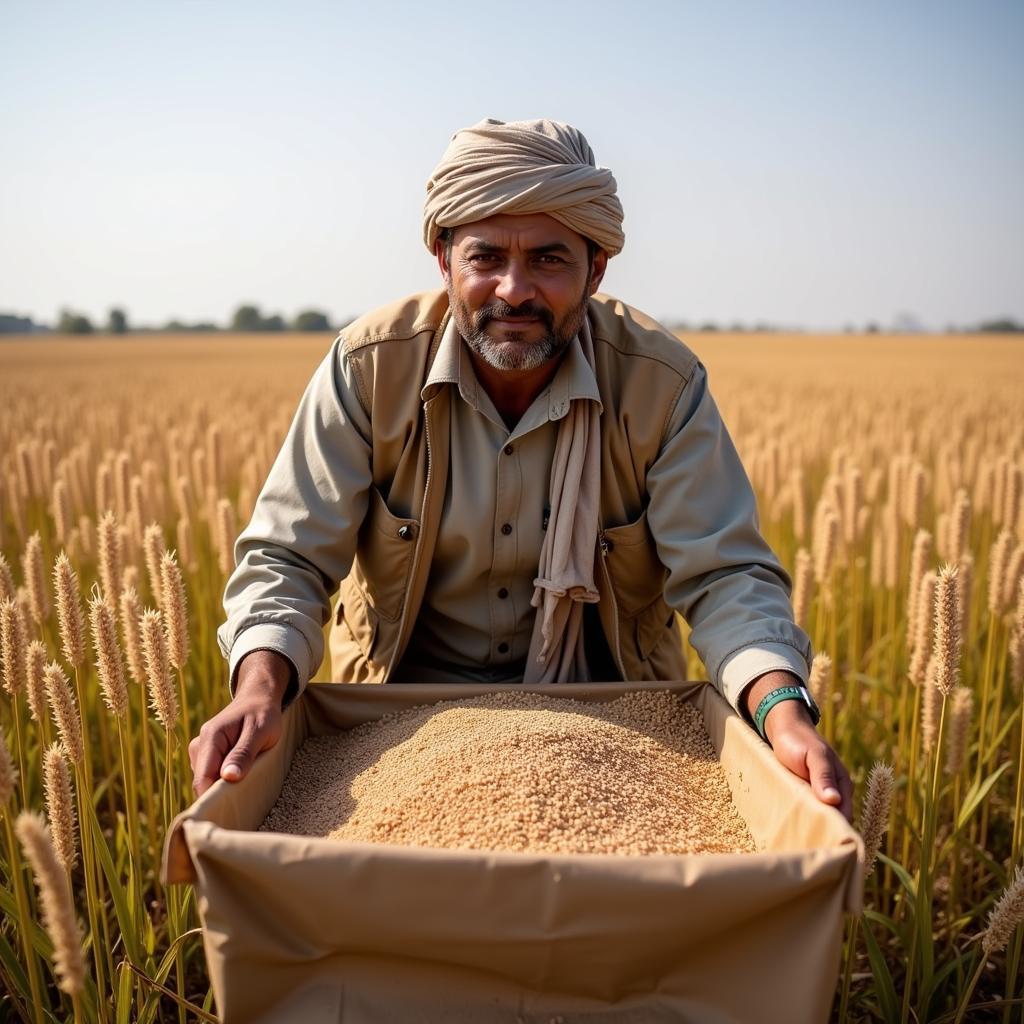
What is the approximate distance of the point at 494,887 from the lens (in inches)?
54.4

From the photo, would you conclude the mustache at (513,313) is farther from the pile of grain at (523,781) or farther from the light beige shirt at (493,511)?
the pile of grain at (523,781)

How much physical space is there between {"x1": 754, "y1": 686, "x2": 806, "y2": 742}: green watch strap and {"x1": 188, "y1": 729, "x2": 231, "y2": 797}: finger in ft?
3.51

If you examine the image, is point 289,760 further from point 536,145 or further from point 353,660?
point 536,145

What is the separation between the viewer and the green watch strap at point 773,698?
6.61 ft

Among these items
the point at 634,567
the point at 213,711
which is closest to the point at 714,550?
the point at 634,567

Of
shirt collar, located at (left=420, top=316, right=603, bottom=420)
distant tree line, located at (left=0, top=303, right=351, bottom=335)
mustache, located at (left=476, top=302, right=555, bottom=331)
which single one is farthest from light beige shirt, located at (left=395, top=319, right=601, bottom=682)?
distant tree line, located at (left=0, top=303, right=351, bottom=335)

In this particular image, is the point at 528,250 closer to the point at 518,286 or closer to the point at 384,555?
the point at 518,286

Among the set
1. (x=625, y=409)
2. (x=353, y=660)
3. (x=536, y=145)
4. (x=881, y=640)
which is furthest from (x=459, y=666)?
(x=881, y=640)

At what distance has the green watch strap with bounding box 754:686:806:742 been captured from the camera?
2014 millimetres

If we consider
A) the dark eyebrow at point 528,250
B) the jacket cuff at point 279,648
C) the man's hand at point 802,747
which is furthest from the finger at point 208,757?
the dark eyebrow at point 528,250

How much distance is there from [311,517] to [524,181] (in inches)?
39.7

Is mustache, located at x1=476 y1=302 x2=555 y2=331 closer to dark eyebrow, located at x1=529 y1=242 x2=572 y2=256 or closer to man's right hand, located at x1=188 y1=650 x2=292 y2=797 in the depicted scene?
dark eyebrow, located at x1=529 y1=242 x2=572 y2=256

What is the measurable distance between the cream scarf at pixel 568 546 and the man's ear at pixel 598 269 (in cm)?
36

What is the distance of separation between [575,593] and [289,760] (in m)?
0.90
